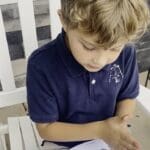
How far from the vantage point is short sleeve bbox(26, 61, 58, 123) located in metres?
0.74

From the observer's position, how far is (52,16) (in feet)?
3.02

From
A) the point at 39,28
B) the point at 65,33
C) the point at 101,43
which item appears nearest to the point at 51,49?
the point at 65,33

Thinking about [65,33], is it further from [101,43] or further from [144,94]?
[144,94]

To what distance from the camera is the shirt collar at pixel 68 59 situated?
73cm

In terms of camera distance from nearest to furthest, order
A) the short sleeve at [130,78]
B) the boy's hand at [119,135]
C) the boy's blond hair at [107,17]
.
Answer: the boy's blond hair at [107,17] < the boy's hand at [119,135] < the short sleeve at [130,78]

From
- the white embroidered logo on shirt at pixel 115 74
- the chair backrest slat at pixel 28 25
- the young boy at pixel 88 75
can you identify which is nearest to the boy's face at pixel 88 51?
the young boy at pixel 88 75

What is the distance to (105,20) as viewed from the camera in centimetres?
60

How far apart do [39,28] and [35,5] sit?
0.24 ft

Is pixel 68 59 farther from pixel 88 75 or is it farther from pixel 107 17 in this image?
pixel 107 17

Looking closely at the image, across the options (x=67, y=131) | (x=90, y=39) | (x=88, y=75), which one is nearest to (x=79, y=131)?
(x=67, y=131)

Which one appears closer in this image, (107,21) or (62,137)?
(107,21)

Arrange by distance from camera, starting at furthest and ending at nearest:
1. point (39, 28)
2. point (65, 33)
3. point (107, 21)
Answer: point (39, 28) < point (65, 33) < point (107, 21)

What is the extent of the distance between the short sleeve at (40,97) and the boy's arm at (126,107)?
0.17m

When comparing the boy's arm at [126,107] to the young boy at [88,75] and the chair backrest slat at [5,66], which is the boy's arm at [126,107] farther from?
the chair backrest slat at [5,66]
